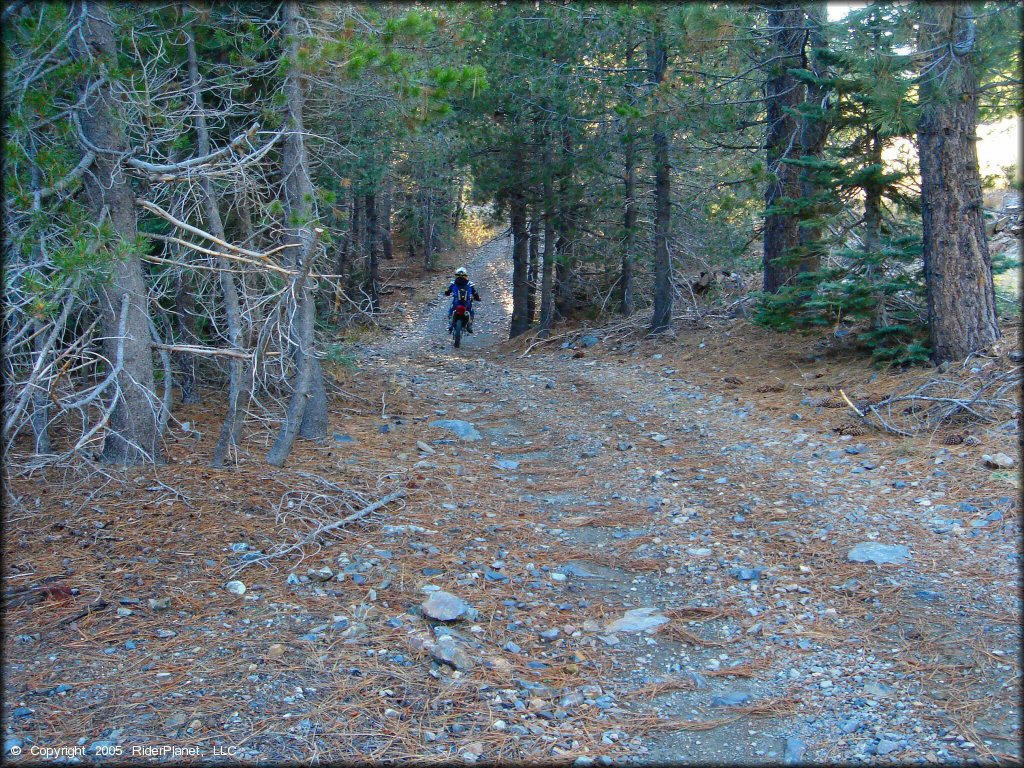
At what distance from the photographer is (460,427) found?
9047 mm

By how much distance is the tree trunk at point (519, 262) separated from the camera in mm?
17438

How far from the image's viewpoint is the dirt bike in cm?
1773

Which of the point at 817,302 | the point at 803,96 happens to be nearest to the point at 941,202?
the point at 817,302

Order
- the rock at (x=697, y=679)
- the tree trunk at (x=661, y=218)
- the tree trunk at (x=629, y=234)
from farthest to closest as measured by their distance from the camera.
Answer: the tree trunk at (x=629, y=234)
the tree trunk at (x=661, y=218)
the rock at (x=697, y=679)

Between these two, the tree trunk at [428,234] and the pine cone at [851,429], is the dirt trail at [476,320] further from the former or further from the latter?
the pine cone at [851,429]

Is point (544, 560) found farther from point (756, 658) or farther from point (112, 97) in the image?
point (112, 97)

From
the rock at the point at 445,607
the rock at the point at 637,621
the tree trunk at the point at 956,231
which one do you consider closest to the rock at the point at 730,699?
the rock at the point at 637,621

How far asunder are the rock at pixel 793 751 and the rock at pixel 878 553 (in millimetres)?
1914

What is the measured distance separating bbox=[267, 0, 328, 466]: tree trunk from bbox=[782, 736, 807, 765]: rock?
193 inches

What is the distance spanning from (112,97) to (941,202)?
763 centimetres

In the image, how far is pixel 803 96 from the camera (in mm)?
11211

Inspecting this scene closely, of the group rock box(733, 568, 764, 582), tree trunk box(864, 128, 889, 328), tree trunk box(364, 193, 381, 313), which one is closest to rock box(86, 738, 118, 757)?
rock box(733, 568, 764, 582)

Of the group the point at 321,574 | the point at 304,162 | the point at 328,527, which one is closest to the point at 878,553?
the point at 321,574

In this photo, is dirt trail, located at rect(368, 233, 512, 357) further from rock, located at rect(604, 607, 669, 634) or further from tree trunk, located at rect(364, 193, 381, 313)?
rock, located at rect(604, 607, 669, 634)
